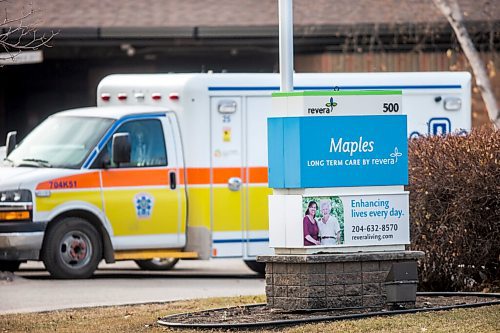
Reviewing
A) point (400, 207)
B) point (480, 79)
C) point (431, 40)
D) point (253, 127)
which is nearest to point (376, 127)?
point (400, 207)

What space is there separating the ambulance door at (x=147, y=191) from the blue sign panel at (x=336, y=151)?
5.56 metres

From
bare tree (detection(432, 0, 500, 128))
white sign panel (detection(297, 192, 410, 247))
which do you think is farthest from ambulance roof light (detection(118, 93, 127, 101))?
white sign panel (detection(297, 192, 410, 247))

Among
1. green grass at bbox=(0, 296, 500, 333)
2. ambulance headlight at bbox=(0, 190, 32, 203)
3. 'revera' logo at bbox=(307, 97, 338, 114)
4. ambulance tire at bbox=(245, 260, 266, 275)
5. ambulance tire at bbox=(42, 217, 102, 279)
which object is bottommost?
green grass at bbox=(0, 296, 500, 333)

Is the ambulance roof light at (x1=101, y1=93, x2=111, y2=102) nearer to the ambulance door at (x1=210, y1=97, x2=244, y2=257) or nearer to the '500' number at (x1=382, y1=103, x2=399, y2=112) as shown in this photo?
the ambulance door at (x1=210, y1=97, x2=244, y2=257)

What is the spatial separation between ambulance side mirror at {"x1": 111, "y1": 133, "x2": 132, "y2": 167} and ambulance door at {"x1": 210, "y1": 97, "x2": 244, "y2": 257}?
3.67ft

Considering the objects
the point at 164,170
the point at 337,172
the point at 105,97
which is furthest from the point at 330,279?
the point at 105,97

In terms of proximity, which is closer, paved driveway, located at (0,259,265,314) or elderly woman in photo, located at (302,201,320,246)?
elderly woman in photo, located at (302,201,320,246)

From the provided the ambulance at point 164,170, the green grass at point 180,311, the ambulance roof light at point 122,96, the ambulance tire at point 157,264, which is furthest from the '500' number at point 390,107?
the ambulance tire at point 157,264

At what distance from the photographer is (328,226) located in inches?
424

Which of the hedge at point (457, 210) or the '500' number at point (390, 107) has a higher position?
the '500' number at point (390, 107)

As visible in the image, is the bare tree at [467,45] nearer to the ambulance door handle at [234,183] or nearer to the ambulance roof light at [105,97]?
the ambulance door handle at [234,183]

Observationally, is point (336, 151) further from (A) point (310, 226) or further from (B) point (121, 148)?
(B) point (121, 148)

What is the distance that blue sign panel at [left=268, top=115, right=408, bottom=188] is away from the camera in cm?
1073

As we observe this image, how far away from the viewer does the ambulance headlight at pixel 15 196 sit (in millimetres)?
15516
